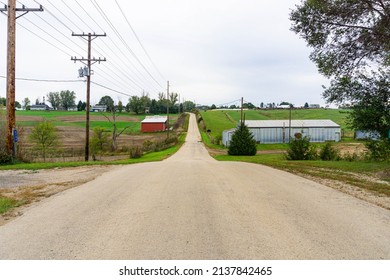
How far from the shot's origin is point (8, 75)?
1581 cm

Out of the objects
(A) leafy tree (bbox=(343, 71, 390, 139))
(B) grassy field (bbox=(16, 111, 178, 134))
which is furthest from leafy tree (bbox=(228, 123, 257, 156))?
(B) grassy field (bbox=(16, 111, 178, 134))

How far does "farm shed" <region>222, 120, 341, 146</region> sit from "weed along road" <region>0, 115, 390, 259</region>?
2163 inches

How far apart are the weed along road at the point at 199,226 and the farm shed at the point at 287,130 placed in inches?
2163

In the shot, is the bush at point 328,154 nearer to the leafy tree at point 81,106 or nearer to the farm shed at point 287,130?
the farm shed at point 287,130

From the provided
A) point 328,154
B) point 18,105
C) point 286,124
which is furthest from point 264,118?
point 18,105

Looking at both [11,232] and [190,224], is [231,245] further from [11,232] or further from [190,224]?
[11,232]

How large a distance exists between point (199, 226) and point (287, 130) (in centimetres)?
6235

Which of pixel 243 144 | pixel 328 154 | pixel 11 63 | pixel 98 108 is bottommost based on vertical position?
pixel 328 154

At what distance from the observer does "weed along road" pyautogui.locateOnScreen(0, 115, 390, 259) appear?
177 inches

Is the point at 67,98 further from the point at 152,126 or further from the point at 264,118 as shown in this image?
the point at 264,118

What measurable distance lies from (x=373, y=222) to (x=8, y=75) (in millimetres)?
16840

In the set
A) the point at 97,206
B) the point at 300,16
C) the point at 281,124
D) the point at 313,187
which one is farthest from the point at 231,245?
the point at 281,124

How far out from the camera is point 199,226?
5.61 metres

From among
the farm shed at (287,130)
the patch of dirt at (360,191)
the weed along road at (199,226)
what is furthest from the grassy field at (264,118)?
the weed along road at (199,226)
